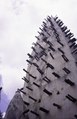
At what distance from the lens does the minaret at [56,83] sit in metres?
9.65

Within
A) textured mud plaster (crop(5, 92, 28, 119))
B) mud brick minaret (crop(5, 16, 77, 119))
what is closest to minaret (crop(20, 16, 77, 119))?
mud brick minaret (crop(5, 16, 77, 119))

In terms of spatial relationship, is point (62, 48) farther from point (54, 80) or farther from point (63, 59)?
point (54, 80)

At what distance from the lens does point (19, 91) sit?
16.2 m

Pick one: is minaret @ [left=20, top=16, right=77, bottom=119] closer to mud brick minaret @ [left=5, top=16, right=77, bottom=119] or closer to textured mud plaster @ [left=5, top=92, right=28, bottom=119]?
mud brick minaret @ [left=5, top=16, right=77, bottom=119]

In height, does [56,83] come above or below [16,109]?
above

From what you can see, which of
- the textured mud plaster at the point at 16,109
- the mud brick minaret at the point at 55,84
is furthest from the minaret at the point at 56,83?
the textured mud plaster at the point at 16,109

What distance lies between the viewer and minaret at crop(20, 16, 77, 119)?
31.7ft

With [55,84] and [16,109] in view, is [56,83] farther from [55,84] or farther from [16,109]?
[16,109]

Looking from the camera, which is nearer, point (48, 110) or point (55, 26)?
point (48, 110)

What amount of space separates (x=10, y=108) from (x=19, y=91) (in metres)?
2.02

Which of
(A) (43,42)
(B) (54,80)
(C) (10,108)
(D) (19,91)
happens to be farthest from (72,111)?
(A) (43,42)

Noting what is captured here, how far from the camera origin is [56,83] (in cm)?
1152

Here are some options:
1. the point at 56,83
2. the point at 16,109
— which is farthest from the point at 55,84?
the point at 16,109

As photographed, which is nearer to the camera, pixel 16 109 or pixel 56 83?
pixel 56 83
